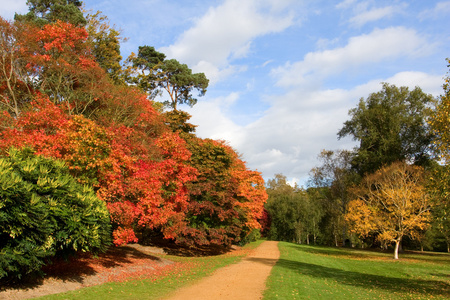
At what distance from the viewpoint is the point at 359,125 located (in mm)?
39719

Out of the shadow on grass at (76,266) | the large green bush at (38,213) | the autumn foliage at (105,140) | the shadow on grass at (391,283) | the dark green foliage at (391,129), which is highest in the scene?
the dark green foliage at (391,129)

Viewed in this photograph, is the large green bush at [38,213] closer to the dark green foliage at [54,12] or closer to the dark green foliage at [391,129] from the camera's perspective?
the dark green foliage at [54,12]

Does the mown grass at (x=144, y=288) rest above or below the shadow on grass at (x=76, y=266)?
below

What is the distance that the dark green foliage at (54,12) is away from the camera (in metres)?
22.2

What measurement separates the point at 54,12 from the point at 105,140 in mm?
16940

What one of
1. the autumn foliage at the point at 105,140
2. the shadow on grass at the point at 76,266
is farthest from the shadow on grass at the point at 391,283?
the shadow on grass at the point at 76,266

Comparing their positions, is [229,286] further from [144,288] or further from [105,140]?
[105,140]

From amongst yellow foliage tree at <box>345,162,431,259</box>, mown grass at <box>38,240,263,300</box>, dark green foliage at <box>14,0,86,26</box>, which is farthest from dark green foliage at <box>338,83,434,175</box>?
dark green foliage at <box>14,0,86,26</box>

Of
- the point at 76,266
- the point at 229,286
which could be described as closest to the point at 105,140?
the point at 76,266

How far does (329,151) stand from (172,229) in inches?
1268

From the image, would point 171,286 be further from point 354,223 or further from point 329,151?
point 329,151

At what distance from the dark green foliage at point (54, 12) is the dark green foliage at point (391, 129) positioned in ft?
106

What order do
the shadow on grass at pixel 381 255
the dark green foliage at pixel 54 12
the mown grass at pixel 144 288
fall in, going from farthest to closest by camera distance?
the shadow on grass at pixel 381 255, the dark green foliage at pixel 54 12, the mown grass at pixel 144 288

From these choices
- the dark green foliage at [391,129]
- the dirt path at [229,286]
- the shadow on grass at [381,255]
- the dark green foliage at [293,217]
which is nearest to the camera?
the dirt path at [229,286]
